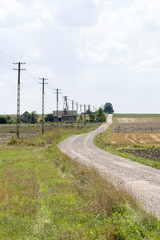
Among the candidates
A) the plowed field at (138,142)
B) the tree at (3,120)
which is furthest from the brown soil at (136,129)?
the tree at (3,120)

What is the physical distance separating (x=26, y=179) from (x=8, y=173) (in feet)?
7.71

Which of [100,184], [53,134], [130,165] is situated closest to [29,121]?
[53,134]

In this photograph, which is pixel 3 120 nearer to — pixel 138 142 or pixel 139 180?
pixel 138 142

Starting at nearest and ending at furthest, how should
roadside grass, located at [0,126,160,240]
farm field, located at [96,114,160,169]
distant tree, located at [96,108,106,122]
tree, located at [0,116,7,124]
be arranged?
roadside grass, located at [0,126,160,240] < farm field, located at [96,114,160,169] < tree, located at [0,116,7,124] < distant tree, located at [96,108,106,122]

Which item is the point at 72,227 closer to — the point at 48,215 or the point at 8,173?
the point at 48,215

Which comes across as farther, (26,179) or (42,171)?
(42,171)

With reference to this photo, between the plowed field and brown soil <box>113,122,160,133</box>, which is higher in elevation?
brown soil <box>113,122,160,133</box>

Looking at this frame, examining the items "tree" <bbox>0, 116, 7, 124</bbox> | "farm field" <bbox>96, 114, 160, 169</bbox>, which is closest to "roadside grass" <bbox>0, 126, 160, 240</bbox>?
"farm field" <bbox>96, 114, 160, 169</bbox>

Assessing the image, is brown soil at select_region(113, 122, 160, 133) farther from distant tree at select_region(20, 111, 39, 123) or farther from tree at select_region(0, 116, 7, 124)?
tree at select_region(0, 116, 7, 124)

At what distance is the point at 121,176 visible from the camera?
17.8 m

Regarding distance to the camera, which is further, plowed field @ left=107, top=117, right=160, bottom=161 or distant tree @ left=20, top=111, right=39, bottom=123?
distant tree @ left=20, top=111, right=39, bottom=123

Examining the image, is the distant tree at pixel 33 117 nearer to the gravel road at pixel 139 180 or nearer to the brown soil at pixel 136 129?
the brown soil at pixel 136 129

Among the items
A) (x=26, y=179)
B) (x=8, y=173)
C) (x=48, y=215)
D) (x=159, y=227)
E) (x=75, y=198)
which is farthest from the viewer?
(x=8, y=173)

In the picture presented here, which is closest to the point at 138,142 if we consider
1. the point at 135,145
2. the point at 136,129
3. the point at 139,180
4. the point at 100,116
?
the point at 135,145
